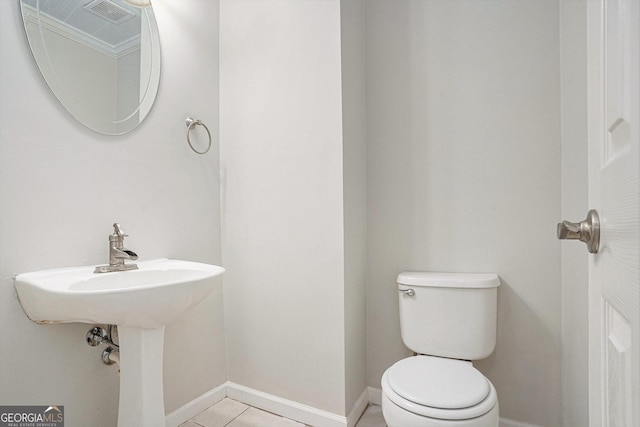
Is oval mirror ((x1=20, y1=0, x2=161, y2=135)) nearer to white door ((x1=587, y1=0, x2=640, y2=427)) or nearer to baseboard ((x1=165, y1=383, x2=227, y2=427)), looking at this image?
baseboard ((x1=165, y1=383, x2=227, y2=427))

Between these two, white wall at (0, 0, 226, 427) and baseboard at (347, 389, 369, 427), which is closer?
white wall at (0, 0, 226, 427)

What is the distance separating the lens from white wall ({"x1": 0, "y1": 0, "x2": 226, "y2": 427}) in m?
1.04

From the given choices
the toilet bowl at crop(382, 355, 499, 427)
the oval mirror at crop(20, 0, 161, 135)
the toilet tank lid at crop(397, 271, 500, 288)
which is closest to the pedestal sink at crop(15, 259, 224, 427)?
the oval mirror at crop(20, 0, 161, 135)

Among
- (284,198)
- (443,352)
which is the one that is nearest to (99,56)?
(284,198)

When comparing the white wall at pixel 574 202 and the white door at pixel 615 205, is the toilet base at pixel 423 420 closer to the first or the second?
the white wall at pixel 574 202

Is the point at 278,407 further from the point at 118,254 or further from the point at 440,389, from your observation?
the point at 118,254

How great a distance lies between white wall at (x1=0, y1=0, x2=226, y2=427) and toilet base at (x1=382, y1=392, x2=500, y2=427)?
40.3 inches

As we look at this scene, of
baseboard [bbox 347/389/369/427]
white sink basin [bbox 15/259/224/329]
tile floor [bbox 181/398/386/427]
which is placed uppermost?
white sink basin [bbox 15/259/224/329]

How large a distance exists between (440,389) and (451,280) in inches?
18.4

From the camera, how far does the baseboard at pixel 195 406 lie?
1.49 meters

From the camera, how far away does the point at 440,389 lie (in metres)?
1.03

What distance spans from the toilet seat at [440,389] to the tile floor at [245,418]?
550 mm

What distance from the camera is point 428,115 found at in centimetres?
160

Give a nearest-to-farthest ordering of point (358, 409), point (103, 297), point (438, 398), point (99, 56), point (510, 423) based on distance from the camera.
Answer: point (103, 297) < point (438, 398) < point (99, 56) < point (510, 423) < point (358, 409)
